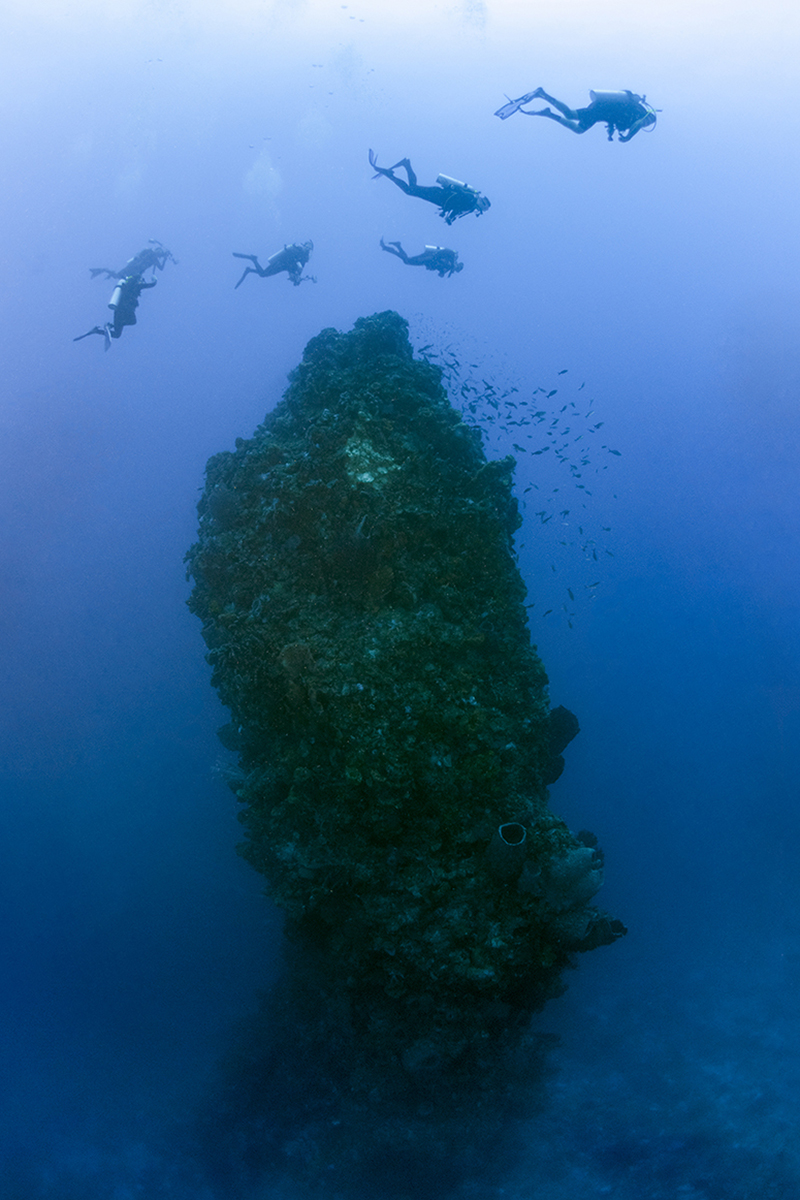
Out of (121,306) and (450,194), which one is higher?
(450,194)

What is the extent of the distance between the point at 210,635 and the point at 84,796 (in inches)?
337

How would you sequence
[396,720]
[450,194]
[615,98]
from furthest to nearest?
[450,194] < [615,98] < [396,720]

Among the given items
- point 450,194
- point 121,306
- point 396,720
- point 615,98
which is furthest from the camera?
point 121,306

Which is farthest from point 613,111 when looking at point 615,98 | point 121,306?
point 121,306

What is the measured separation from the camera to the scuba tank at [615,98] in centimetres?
858

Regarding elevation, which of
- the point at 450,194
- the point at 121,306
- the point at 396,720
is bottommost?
the point at 396,720

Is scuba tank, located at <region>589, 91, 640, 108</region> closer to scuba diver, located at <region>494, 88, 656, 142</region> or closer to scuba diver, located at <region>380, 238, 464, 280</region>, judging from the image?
scuba diver, located at <region>494, 88, 656, 142</region>

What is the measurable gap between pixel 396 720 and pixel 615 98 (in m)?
9.53

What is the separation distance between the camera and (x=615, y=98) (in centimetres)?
861

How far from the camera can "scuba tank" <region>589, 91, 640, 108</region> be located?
28.1ft

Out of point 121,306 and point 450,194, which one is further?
point 121,306

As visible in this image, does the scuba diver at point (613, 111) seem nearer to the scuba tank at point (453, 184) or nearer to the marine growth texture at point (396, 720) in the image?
the scuba tank at point (453, 184)

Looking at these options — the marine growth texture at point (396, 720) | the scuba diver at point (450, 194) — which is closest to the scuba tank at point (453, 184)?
the scuba diver at point (450, 194)

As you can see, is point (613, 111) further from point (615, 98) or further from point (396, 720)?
point (396, 720)
